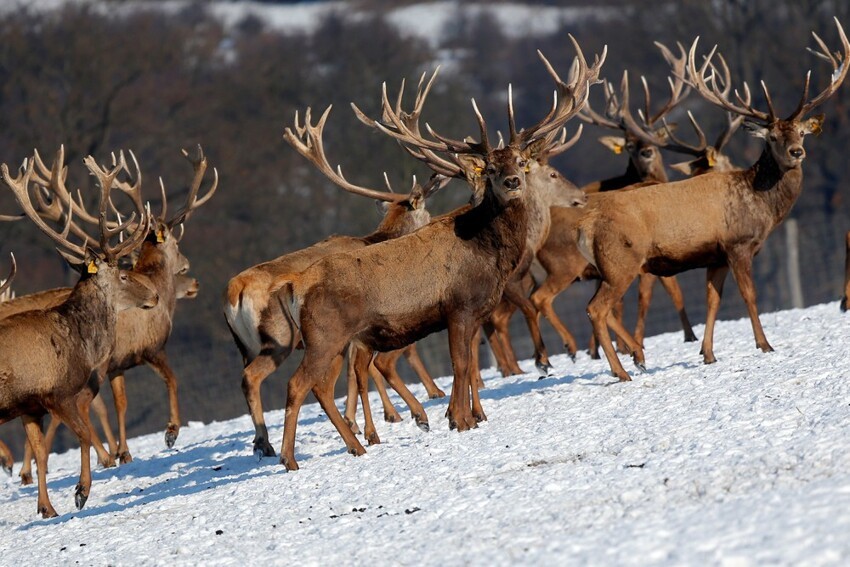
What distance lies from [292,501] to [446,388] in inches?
229

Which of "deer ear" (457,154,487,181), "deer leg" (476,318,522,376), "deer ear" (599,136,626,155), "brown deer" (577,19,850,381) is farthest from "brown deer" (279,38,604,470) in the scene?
"deer ear" (599,136,626,155)

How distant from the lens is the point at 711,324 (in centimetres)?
1121

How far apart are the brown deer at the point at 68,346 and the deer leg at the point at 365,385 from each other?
78.6 inches

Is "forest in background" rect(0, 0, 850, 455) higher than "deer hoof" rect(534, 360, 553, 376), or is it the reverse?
"forest in background" rect(0, 0, 850, 455)

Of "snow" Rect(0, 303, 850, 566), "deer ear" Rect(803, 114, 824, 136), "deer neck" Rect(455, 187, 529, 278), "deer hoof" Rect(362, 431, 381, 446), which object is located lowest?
"deer hoof" Rect(362, 431, 381, 446)

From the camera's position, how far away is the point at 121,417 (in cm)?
1268

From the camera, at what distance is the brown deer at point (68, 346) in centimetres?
978

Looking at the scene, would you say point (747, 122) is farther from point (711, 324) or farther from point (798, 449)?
point (798, 449)

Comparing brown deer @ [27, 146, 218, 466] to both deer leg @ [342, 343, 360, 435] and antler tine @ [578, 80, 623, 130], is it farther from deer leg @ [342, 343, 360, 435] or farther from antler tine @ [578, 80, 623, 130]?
antler tine @ [578, 80, 623, 130]

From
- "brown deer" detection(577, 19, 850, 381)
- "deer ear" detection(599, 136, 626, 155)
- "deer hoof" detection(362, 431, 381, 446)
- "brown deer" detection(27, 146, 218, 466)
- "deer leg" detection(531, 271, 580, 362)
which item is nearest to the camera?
"deer hoof" detection(362, 431, 381, 446)

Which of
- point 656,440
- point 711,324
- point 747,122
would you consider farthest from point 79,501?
point 747,122

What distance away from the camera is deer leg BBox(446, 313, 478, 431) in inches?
377

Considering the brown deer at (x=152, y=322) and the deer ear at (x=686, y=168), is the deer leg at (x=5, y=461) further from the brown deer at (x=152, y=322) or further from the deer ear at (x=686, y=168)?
the deer ear at (x=686, y=168)

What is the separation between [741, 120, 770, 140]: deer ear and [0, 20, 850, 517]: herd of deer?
0.06 ft
